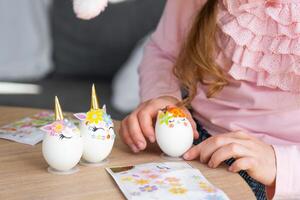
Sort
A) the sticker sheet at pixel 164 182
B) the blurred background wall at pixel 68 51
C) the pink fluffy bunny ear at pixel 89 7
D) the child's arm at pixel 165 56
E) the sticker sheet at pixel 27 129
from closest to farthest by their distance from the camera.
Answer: the sticker sheet at pixel 164 182, the pink fluffy bunny ear at pixel 89 7, the sticker sheet at pixel 27 129, the child's arm at pixel 165 56, the blurred background wall at pixel 68 51

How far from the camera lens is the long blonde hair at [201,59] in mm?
893

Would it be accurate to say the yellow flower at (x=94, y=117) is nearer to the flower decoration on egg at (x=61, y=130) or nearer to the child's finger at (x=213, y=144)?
the flower decoration on egg at (x=61, y=130)

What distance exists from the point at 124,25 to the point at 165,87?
125cm

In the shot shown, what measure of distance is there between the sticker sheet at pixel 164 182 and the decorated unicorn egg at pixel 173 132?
2 centimetres

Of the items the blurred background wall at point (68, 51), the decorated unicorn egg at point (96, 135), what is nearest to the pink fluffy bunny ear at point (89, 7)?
the decorated unicorn egg at point (96, 135)

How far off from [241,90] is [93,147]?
0.94 feet

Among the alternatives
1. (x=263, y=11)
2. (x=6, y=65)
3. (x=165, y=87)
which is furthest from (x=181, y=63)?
(x=6, y=65)

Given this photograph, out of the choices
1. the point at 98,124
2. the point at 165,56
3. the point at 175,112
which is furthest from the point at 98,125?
the point at 165,56

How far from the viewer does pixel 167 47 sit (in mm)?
1034

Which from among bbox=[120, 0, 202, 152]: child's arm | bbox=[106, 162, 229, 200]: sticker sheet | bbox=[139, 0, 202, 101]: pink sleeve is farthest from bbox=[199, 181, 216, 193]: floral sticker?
bbox=[139, 0, 202, 101]: pink sleeve

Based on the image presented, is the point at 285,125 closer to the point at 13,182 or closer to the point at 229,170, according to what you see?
the point at 229,170

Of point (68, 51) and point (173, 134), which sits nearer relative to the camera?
point (173, 134)

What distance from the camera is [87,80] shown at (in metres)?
2.23

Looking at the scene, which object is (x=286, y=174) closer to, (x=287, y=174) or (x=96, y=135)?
(x=287, y=174)
